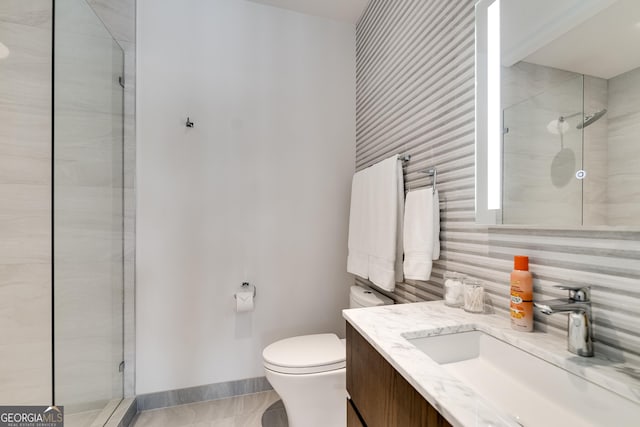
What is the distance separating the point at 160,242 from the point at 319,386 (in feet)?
3.89

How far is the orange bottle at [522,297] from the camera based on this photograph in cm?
72

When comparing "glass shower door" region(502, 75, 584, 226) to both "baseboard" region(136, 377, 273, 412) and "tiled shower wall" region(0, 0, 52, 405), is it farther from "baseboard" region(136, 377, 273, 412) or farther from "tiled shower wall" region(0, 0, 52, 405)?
"tiled shower wall" region(0, 0, 52, 405)

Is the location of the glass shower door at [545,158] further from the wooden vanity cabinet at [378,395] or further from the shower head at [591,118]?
the wooden vanity cabinet at [378,395]

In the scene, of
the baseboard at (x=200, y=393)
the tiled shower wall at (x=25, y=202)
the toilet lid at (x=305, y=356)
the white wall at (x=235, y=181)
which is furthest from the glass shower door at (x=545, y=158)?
the tiled shower wall at (x=25, y=202)

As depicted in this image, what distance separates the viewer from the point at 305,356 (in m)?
1.31

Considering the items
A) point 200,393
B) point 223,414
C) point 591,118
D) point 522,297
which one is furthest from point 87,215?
point 591,118

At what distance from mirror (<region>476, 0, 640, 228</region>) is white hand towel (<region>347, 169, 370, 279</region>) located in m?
0.67

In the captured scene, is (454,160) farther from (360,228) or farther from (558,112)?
(360,228)

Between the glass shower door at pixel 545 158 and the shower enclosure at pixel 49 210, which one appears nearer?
the glass shower door at pixel 545 158

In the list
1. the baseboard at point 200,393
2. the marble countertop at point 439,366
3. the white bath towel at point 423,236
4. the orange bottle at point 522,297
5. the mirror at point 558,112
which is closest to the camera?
the marble countertop at point 439,366

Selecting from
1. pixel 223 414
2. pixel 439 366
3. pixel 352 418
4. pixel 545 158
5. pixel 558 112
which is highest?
pixel 558 112

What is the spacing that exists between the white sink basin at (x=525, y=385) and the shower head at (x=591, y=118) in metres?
0.57

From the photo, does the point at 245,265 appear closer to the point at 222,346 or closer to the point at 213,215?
the point at 213,215

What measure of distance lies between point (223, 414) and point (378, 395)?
1.30 meters
